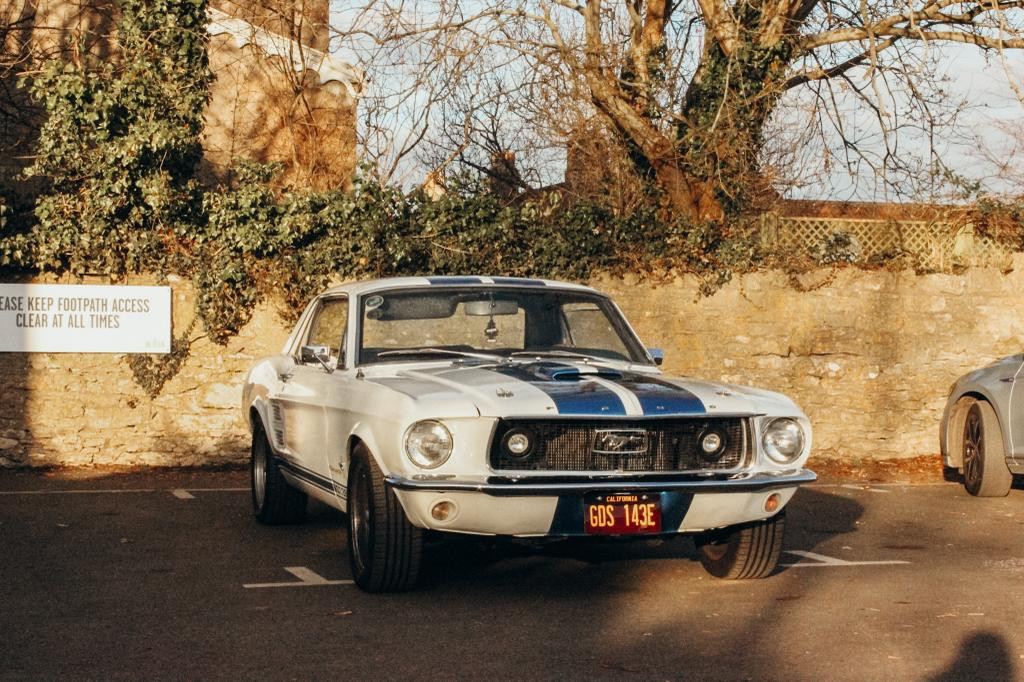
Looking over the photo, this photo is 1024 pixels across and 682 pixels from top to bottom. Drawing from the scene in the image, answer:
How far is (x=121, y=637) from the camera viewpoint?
18.9 feet

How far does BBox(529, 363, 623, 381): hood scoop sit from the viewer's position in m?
6.85

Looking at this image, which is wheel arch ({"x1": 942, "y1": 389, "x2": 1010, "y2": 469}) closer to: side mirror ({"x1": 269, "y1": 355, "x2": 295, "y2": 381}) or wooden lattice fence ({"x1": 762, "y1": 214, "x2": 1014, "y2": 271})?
wooden lattice fence ({"x1": 762, "y1": 214, "x2": 1014, "y2": 271})

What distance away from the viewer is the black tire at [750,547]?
7.09 metres

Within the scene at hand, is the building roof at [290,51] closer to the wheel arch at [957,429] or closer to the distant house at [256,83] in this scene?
the distant house at [256,83]

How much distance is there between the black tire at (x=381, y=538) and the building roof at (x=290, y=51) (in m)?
9.97

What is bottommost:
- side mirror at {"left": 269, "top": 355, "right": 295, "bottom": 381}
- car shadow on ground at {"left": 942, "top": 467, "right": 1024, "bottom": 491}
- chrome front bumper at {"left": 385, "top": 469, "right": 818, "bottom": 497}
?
car shadow on ground at {"left": 942, "top": 467, "right": 1024, "bottom": 491}

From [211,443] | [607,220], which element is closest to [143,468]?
[211,443]

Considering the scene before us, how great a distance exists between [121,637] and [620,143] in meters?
11.0

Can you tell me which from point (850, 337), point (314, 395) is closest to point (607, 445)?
point (314, 395)

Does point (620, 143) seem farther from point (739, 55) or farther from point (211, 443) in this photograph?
point (211, 443)

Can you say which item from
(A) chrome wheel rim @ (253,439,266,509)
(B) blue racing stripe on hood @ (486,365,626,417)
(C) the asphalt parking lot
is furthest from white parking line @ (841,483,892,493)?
(B) blue racing stripe on hood @ (486,365,626,417)

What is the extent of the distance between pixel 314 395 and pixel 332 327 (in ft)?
2.48

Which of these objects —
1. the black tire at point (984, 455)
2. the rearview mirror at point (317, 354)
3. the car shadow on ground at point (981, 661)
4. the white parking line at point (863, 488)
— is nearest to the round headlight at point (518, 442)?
the rearview mirror at point (317, 354)

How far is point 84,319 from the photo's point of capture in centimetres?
1282
